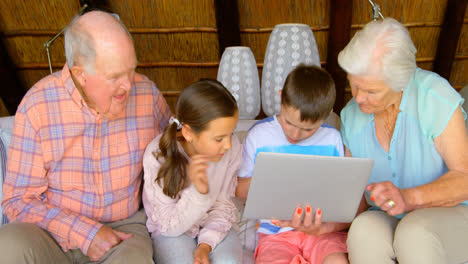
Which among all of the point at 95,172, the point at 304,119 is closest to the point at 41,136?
the point at 95,172

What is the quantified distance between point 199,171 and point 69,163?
0.59 m

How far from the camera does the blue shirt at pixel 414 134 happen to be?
1298 mm

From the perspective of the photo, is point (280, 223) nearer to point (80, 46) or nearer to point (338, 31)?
point (80, 46)

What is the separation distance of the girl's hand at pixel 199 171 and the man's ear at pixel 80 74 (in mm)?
557

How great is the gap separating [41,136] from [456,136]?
64.2 inches

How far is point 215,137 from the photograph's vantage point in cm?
132

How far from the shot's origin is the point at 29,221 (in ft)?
4.38

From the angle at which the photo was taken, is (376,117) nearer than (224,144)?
No

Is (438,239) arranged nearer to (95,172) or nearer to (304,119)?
(304,119)

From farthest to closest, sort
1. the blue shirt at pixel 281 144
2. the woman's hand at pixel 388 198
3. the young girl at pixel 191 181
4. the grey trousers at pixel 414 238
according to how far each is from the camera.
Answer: the blue shirt at pixel 281 144
the young girl at pixel 191 181
the woman's hand at pixel 388 198
the grey trousers at pixel 414 238

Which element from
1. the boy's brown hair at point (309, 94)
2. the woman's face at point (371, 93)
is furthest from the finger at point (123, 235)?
the woman's face at point (371, 93)

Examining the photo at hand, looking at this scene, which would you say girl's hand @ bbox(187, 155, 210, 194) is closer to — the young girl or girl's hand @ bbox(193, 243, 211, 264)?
the young girl

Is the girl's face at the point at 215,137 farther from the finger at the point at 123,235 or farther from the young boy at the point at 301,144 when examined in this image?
the finger at the point at 123,235

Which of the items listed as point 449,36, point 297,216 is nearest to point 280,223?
point 297,216
